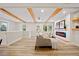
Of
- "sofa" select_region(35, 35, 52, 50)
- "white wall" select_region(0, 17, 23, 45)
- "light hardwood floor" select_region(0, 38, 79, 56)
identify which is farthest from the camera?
"white wall" select_region(0, 17, 23, 45)

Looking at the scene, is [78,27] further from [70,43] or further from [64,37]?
[64,37]

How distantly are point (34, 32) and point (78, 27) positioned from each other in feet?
7.96

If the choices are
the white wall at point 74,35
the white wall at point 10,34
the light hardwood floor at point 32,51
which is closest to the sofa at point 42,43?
the light hardwood floor at point 32,51

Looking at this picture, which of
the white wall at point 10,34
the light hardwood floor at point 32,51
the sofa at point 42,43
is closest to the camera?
the light hardwood floor at point 32,51

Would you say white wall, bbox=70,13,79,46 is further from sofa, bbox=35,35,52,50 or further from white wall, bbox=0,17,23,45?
white wall, bbox=0,17,23,45

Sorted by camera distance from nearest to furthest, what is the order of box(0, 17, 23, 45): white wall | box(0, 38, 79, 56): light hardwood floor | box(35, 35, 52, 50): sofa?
box(0, 38, 79, 56): light hardwood floor → box(35, 35, 52, 50): sofa → box(0, 17, 23, 45): white wall

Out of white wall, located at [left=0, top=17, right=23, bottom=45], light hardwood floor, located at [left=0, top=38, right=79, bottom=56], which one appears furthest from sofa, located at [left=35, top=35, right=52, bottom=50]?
white wall, located at [left=0, top=17, right=23, bottom=45]

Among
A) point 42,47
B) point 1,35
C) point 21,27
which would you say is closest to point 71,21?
point 42,47

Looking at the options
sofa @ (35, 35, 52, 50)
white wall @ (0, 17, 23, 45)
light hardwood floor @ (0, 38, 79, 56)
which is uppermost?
white wall @ (0, 17, 23, 45)

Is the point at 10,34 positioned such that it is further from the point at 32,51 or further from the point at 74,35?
the point at 74,35

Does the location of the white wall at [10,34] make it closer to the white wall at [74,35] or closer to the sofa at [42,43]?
the sofa at [42,43]

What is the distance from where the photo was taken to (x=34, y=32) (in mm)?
5852

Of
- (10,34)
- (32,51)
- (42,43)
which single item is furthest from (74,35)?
(10,34)

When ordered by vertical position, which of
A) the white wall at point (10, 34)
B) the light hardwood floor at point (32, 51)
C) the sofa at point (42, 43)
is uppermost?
the white wall at point (10, 34)
